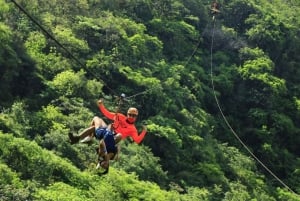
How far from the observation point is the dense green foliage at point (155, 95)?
61.9 ft

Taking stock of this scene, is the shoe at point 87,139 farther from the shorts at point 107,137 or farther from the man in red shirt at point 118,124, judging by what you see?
the shorts at point 107,137

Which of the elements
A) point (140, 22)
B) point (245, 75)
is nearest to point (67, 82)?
point (140, 22)

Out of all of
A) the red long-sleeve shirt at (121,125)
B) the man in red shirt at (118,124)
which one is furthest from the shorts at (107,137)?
the red long-sleeve shirt at (121,125)

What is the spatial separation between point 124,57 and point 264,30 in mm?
11898

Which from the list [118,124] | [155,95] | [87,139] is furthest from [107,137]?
[155,95]

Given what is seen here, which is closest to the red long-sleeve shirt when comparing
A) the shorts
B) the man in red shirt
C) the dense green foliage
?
the man in red shirt

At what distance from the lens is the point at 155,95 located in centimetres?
2544

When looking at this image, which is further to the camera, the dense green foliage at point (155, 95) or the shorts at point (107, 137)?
the dense green foliage at point (155, 95)

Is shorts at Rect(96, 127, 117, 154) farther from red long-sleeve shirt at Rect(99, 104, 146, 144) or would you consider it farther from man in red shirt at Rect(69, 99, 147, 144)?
red long-sleeve shirt at Rect(99, 104, 146, 144)

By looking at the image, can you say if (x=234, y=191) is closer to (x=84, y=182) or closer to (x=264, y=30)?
(x=84, y=182)

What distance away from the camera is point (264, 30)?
35.1m

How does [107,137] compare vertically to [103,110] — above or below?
below

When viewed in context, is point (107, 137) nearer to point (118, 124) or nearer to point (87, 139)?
point (87, 139)

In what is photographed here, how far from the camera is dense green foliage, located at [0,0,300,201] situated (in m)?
→ 18.9
